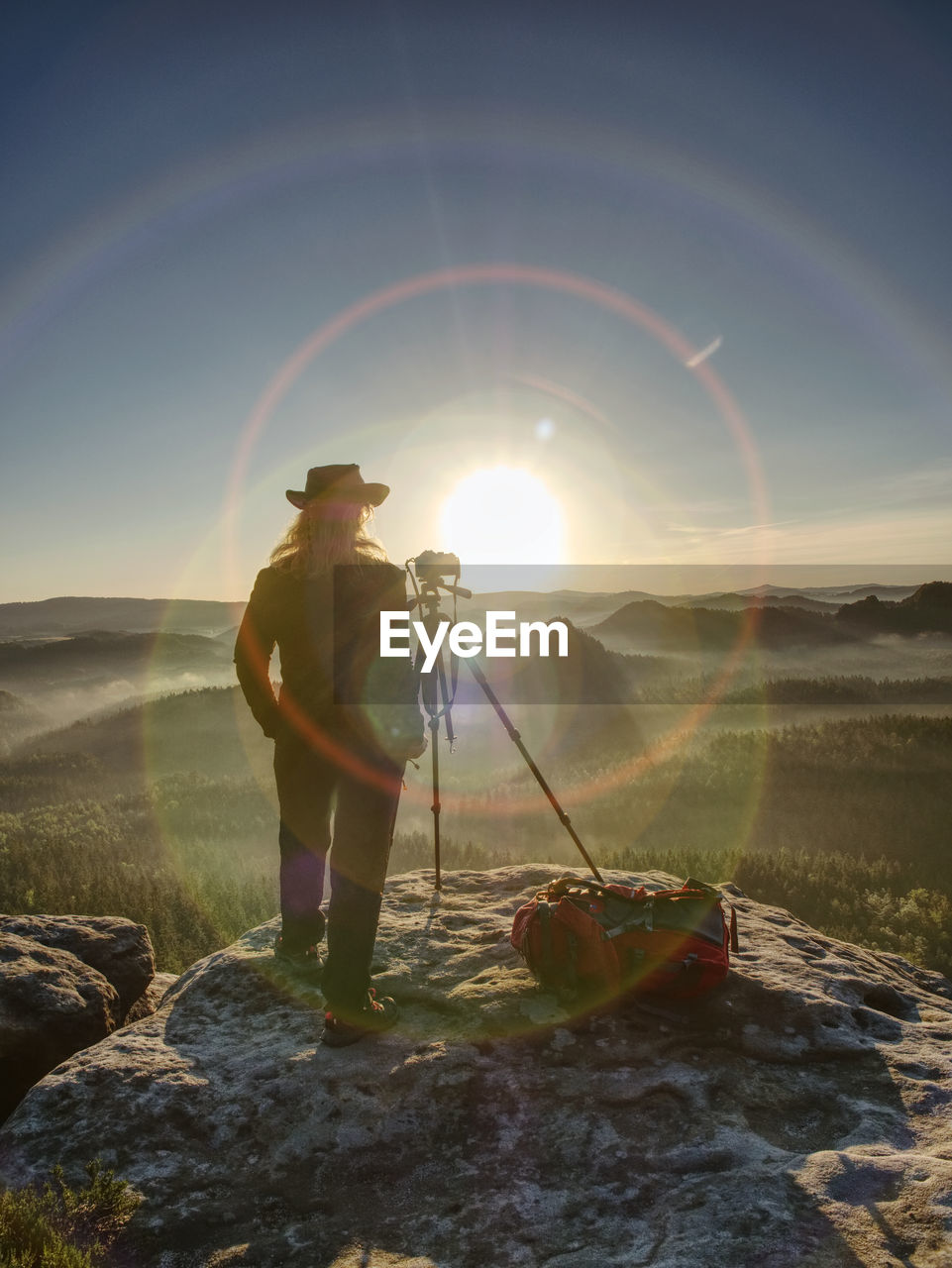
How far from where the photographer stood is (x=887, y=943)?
35.0 feet

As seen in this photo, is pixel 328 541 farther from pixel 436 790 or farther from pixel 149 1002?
pixel 149 1002

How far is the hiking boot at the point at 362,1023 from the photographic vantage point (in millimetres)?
4469

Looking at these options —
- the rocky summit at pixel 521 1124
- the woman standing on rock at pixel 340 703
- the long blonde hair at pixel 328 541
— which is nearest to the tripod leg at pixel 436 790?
the woman standing on rock at pixel 340 703

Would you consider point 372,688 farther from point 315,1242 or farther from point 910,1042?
point 910,1042

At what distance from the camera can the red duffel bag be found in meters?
4.54

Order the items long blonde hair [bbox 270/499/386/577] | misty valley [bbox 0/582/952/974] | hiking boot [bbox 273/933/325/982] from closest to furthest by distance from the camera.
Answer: long blonde hair [bbox 270/499/386/577]
hiking boot [bbox 273/933/325/982]
misty valley [bbox 0/582/952/974]

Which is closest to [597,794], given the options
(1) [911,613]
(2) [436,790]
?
(2) [436,790]

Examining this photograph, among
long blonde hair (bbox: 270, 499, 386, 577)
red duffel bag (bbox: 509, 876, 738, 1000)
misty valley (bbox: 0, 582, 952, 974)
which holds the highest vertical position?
long blonde hair (bbox: 270, 499, 386, 577)

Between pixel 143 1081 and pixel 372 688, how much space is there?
2775 mm

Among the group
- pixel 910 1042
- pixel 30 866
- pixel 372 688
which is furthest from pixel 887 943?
pixel 30 866

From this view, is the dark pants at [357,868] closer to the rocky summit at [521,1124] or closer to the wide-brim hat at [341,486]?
the rocky summit at [521,1124]

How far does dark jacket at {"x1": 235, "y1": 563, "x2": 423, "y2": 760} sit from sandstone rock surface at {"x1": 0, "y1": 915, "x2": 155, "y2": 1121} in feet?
8.65

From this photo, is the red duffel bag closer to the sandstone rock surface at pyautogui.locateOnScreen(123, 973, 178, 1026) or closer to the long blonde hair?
the long blonde hair

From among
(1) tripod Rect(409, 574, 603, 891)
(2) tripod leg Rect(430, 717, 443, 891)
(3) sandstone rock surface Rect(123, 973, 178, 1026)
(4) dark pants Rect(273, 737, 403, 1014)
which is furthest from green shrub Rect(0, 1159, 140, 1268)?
(1) tripod Rect(409, 574, 603, 891)
